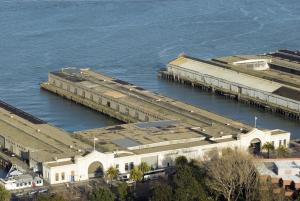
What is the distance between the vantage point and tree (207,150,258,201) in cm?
2786

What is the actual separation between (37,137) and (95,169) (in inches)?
155

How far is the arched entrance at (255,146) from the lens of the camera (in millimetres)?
33875

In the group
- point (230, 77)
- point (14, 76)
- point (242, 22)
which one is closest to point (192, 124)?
point (230, 77)

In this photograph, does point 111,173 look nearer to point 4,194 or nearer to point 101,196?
point 101,196

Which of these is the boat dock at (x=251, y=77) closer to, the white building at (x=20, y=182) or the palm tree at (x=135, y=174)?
the palm tree at (x=135, y=174)

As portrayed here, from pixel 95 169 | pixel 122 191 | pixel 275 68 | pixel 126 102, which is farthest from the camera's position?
pixel 275 68

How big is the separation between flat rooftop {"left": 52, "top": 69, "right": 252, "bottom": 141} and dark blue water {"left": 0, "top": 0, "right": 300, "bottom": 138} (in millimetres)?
→ 1416

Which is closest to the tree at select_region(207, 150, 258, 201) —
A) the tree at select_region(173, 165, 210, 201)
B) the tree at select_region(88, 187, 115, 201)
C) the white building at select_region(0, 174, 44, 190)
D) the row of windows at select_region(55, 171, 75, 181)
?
the tree at select_region(173, 165, 210, 201)

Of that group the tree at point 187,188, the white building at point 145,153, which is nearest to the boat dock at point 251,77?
the white building at point 145,153

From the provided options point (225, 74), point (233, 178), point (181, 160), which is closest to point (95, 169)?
point (181, 160)

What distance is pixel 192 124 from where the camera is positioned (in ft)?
118

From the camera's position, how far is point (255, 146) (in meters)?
34.1

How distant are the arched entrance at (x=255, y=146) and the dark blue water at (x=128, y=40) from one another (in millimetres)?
5187

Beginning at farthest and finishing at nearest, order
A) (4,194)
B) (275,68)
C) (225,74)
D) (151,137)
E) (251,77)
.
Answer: (275,68), (225,74), (251,77), (151,137), (4,194)
